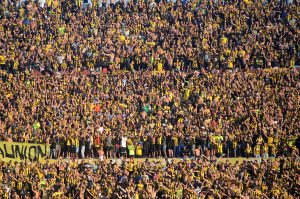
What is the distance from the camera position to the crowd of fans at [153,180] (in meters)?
41.8

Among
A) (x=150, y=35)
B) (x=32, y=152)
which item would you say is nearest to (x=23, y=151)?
(x=32, y=152)

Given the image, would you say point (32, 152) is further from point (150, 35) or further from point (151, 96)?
point (150, 35)

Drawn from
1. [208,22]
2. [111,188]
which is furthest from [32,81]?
[111,188]

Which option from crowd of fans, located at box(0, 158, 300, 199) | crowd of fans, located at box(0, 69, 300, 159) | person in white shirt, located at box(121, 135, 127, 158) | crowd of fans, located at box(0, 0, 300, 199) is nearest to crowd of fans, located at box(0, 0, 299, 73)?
crowd of fans, located at box(0, 0, 300, 199)

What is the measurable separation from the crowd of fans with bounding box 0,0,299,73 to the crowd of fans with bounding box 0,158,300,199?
12.2 meters

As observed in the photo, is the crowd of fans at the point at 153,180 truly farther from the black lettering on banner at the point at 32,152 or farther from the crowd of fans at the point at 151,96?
the black lettering on banner at the point at 32,152

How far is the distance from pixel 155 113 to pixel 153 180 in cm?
1021

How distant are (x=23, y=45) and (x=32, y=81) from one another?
399 centimetres

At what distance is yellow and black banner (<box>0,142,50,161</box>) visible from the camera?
49.8 m

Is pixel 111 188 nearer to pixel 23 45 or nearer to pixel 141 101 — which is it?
pixel 141 101

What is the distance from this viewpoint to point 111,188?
4253cm

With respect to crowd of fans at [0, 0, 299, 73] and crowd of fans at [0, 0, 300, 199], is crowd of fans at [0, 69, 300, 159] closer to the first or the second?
crowd of fans at [0, 0, 300, 199]

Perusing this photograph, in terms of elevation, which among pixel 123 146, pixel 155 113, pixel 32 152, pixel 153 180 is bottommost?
pixel 153 180

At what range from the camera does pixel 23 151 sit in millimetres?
49844
